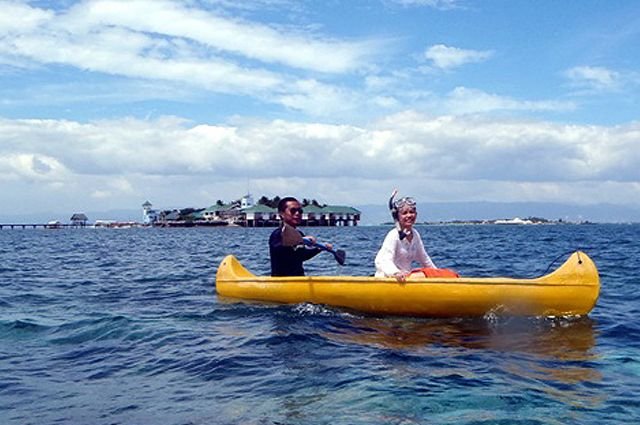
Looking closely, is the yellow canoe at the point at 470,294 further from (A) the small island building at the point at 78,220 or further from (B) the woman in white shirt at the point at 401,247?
(A) the small island building at the point at 78,220

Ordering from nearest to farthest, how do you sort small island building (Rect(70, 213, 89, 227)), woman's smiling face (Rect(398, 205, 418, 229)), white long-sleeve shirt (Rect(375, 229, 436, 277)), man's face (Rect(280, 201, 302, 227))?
woman's smiling face (Rect(398, 205, 418, 229)) < white long-sleeve shirt (Rect(375, 229, 436, 277)) < man's face (Rect(280, 201, 302, 227)) < small island building (Rect(70, 213, 89, 227))

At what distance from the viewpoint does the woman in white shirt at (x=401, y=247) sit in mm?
9940

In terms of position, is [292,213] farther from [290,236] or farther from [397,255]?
[397,255]

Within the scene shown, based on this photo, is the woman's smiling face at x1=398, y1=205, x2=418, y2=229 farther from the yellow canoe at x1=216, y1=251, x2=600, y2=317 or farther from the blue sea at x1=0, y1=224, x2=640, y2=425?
the blue sea at x1=0, y1=224, x2=640, y2=425

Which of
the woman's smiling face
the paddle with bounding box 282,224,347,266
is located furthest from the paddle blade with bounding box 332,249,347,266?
the woman's smiling face

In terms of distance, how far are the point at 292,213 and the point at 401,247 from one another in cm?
196

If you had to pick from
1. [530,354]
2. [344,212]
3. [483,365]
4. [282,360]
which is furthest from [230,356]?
[344,212]

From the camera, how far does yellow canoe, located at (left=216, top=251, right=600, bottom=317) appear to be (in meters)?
9.27

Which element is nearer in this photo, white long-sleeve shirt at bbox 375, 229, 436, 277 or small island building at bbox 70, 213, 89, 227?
white long-sleeve shirt at bbox 375, 229, 436, 277

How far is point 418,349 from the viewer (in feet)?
26.0

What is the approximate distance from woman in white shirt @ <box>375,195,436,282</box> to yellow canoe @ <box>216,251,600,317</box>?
0.29 meters

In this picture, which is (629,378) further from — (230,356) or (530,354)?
(230,356)

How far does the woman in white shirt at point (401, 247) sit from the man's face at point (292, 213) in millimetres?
1654

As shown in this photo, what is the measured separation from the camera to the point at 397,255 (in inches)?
408
